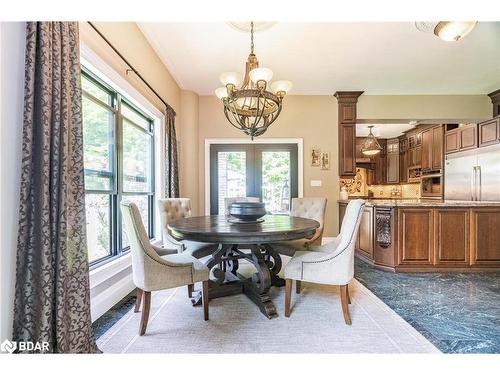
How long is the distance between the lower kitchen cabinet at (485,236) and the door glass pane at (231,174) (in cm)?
350

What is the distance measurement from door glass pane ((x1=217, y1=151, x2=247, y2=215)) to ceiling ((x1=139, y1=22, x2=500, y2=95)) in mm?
1317

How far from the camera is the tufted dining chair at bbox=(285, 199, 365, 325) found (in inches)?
77.4

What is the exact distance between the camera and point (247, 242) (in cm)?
183

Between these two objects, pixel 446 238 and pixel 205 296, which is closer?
pixel 205 296

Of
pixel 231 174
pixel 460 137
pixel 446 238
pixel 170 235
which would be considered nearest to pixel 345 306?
pixel 170 235

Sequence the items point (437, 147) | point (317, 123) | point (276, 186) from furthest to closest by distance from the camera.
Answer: point (437, 147)
point (276, 186)
point (317, 123)

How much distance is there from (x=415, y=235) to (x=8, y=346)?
4013mm

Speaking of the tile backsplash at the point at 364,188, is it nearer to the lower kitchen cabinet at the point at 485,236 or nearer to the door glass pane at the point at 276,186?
the door glass pane at the point at 276,186

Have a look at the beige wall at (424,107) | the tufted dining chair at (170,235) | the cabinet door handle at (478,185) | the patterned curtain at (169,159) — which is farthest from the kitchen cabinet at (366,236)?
the patterned curtain at (169,159)

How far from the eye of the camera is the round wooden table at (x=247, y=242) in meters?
1.83

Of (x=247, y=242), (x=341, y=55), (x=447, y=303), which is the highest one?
(x=341, y=55)

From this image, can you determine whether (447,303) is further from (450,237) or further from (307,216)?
(307,216)

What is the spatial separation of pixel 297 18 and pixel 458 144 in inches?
208

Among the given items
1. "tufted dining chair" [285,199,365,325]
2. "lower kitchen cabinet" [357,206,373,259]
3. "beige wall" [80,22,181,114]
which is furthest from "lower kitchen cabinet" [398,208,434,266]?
Answer: "beige wall" [80,22,181,114]
